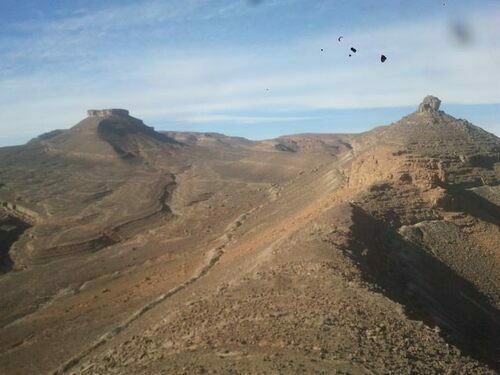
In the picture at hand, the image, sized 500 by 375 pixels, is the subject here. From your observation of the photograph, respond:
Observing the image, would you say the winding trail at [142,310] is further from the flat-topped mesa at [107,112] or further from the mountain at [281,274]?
the flat-topped mesa at [107,112]

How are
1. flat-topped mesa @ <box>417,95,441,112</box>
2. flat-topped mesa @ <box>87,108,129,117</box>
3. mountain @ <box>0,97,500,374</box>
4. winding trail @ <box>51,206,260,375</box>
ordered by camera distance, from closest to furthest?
mountain @ <box>0,97,500,374</box>
winding trail @ <box>51,206,260,375</box>
flat-topped mesa @ <box>417,95,441,112</box>
flat-topped mesa @ <box>87,108,129,117</box>

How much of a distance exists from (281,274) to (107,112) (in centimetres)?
10237

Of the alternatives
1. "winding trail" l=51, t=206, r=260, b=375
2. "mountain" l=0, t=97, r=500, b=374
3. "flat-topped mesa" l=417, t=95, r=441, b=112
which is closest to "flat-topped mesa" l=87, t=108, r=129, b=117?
"mountain" l=0, t=97, r=500, b=374

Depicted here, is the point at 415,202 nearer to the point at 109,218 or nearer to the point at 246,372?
the point at 246,372

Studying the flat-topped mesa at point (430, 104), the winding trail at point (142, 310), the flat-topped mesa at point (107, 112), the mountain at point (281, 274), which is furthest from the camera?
the flat-topped mesa at point (107, 112)

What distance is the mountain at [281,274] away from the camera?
1235 centimetres

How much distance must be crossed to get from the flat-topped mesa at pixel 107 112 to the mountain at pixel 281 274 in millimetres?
56996

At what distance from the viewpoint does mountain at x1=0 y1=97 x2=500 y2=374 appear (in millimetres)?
12352

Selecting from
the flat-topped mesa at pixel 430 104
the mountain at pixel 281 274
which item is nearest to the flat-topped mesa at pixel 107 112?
the mountain at pixel 281 274

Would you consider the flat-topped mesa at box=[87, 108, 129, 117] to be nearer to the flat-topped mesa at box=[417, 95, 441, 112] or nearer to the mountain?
the mountain

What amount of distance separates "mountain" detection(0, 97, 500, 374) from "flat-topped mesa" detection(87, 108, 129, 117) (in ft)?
187

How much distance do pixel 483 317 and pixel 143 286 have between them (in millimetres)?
17175

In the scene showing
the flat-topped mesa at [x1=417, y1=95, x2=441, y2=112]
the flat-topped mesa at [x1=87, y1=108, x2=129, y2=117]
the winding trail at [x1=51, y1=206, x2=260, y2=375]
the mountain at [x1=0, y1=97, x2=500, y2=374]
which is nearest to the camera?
the mountain at [x1=0, y1=97, x2=500, y2=374]

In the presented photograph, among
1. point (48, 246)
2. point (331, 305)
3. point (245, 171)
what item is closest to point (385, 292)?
point (331, 305)
